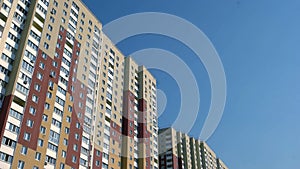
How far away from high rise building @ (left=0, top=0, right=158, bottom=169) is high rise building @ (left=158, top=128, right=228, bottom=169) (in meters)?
24.6

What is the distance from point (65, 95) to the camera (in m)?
48.2

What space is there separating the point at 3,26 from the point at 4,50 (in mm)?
3345

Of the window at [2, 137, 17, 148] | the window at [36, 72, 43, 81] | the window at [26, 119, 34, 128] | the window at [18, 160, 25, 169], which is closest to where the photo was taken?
the window at [2, 137, 17, 148]

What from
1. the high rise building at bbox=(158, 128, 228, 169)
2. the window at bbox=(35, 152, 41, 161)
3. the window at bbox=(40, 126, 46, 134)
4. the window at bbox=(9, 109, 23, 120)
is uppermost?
the high rise building at bbox=(158, 128, 228, 169)

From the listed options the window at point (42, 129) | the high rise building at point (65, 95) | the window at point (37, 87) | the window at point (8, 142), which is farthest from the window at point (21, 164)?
the window at point (37, 87)

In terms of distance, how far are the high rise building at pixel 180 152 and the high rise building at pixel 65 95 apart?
24634 mm

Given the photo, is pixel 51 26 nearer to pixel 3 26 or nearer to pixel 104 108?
pixel 3 26

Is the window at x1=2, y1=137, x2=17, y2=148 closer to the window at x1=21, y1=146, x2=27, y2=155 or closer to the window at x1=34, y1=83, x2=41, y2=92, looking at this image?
the window at x1=21, y1=146, x2=27, y2=155

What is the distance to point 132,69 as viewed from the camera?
74000 mm

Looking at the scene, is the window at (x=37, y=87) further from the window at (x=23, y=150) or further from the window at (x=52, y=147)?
the window at (x=23, y=150)

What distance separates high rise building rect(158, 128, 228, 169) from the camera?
95.2m

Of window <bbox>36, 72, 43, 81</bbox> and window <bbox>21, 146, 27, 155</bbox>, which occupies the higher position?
window <bbox>36, 72, 43, 81</bbox>

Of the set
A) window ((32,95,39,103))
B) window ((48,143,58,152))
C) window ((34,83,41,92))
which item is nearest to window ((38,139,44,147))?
window ((48,143,58,152))

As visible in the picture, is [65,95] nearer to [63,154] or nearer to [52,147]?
[52,147]
